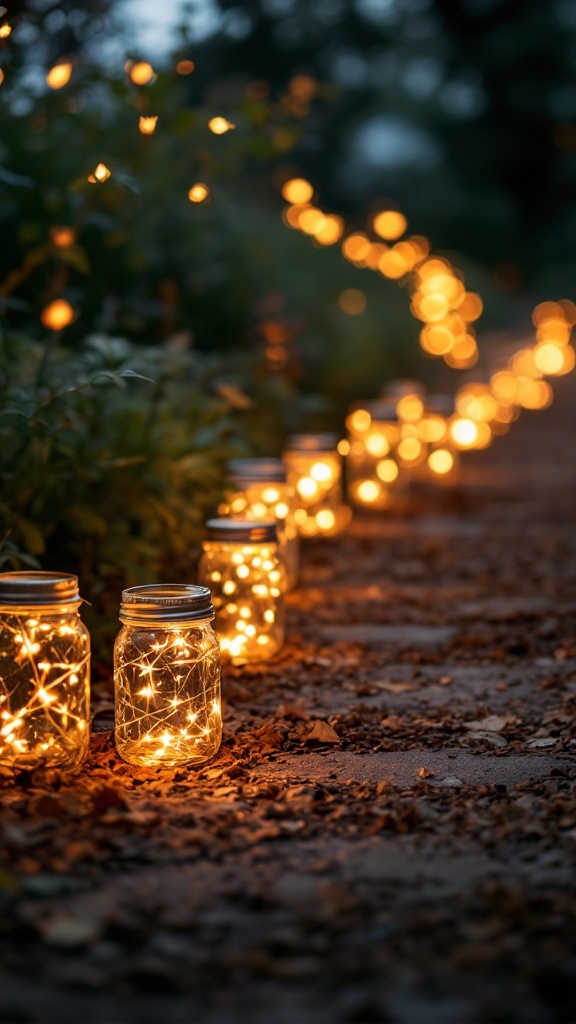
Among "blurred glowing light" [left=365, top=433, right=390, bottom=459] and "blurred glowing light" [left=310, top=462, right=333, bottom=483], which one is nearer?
"blurred glowing light" [left=310, top=462, right=333, bottom=483]

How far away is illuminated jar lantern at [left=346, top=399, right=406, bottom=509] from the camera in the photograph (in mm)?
Result: 7535

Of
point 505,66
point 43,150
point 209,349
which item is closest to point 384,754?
point 43,150

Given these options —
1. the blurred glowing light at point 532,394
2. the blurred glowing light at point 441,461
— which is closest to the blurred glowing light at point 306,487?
the blurred glowing light at point 441,461

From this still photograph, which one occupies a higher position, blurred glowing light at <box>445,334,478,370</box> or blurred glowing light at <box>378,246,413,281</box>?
blurred glowing light at <box>378,246,413,281</box>

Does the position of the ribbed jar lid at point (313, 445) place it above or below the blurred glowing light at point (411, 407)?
below

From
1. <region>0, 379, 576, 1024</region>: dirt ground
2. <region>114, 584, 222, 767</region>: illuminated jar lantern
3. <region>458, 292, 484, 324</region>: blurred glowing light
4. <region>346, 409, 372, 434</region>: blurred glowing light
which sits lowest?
<region>0, 379, 576, 1024</region>: dirt ground

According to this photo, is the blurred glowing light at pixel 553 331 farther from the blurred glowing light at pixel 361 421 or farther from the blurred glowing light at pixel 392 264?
the blurred glowing light at pixel 361 421

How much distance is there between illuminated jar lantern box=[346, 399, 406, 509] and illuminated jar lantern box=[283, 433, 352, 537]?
0.99 metres

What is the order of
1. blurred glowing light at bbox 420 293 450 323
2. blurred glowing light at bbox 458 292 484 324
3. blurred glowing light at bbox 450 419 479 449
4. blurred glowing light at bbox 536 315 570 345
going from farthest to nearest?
blurred glowing light at bbox 536 315 570 345, blurred glowing light at bbox 458 292 484 324, blurred glowing light at bbox 420 293 450 323, blurred glowing light at bbox 450 419 479 449

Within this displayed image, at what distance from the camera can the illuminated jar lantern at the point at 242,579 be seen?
13.6ft

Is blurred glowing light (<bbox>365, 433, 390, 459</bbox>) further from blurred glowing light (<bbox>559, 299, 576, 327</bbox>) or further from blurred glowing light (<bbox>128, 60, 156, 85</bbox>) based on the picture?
blurred glowing light (<bbox>559, 299, 576, 327</bbox>)

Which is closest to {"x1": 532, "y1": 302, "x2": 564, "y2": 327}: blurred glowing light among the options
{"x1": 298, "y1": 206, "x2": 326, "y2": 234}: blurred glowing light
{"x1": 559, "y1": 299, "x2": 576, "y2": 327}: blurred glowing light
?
{"x1": 559, "y1": 299, "x2": 576, "y2": 327}: blurred glowing light

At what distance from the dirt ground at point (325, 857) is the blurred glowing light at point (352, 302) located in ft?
25.3

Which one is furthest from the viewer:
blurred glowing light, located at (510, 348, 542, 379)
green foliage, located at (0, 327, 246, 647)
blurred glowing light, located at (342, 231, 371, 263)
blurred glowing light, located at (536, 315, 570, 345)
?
blurred glowing light, located at (536, 315, 570, 345)
